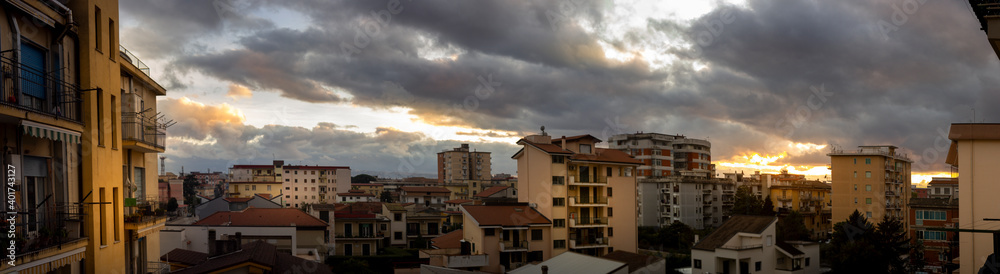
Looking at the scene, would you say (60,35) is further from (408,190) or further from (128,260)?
(408,190)

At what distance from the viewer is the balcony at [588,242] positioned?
39.4 meters

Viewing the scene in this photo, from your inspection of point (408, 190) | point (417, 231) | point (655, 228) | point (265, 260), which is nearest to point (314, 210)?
point (417, 231)

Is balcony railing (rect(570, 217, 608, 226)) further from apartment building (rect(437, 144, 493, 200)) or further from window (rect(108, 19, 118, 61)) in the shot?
apartment building (rect(437, 144, 493, 200))

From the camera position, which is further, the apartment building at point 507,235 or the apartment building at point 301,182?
the apartment building at point 301,182

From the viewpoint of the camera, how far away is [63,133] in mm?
8852

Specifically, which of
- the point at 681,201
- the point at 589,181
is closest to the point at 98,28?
the point at 589,181

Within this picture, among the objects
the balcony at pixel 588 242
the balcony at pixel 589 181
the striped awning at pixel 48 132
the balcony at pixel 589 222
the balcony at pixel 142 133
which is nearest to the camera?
the striped awning at pixel 48 132

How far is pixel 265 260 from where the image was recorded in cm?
1599

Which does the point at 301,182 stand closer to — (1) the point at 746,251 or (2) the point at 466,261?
(2) the point at 466,261

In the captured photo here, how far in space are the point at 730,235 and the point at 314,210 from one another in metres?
32.2

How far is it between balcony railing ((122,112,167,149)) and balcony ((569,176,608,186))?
27.6 m

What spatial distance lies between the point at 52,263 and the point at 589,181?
34631mm

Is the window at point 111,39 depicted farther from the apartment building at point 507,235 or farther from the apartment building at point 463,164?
the apartment building at point 463,164

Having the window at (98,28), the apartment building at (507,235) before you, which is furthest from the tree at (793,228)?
the window at (98,28)
